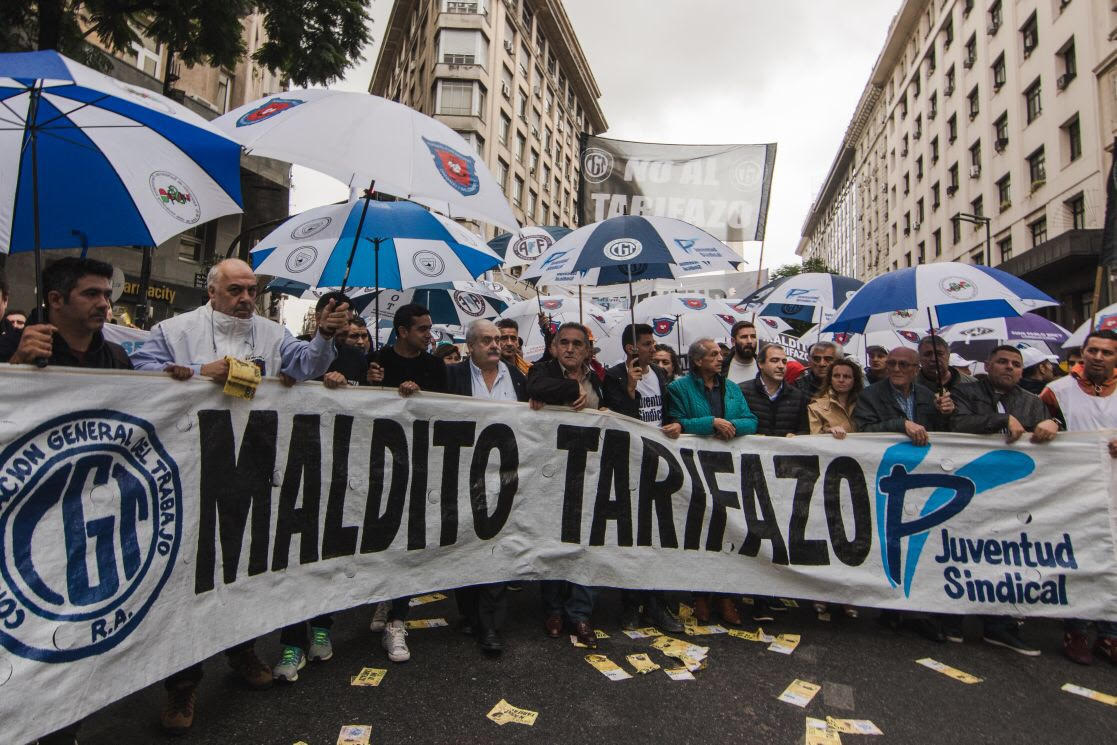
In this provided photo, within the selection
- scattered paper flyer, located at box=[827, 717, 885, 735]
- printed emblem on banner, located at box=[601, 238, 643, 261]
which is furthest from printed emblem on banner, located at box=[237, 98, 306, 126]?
scattered paper flyer, located at box=[827, 717, 885, 735]

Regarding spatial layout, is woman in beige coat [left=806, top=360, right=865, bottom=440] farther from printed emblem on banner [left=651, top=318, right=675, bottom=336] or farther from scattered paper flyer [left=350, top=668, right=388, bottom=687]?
printed emblem on banner [left=651, top=318, right=675, bottom=336]

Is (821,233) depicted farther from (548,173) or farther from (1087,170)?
(1087,170)

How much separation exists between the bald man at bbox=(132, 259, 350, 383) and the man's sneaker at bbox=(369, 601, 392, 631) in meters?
1.58

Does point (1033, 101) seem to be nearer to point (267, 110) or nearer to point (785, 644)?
point (785, 644)

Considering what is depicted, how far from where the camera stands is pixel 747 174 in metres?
6.79

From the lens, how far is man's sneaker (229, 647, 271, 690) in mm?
3100

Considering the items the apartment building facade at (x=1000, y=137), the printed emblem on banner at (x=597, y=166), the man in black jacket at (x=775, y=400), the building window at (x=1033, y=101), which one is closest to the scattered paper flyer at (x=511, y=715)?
the man in black jacket at (x=775, y=400)

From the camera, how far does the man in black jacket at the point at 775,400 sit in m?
4.76

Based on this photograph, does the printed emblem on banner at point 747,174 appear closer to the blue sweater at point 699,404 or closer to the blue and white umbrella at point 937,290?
the blue and white umbrella at point 937,290

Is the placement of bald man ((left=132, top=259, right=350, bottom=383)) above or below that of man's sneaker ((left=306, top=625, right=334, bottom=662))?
above

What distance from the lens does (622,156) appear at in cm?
686

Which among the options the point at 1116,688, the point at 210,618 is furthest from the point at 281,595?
the point at 1116,688

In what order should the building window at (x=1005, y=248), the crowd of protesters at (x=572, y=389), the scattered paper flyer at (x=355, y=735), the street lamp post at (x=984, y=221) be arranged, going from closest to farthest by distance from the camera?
the scattered paper flyer at (x=355, y=735) < the crowd of protesters at (x=572, y=389) < the street lamp post at (x=984, y=221) < the building window at (x=1005, y=248)

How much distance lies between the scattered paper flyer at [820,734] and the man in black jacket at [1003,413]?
1.75 meters
